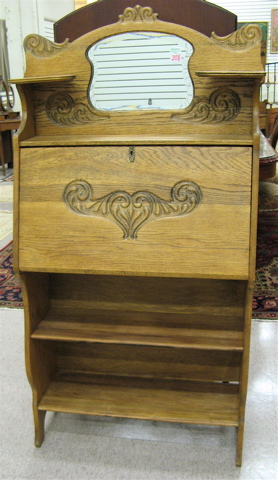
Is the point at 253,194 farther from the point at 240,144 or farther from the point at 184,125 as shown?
the point at 184,125

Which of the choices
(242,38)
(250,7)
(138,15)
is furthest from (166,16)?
(250,7)

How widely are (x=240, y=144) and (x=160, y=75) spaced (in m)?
0.60

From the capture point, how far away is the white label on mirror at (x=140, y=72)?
1.80 m

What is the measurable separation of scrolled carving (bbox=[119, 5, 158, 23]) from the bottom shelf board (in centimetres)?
139

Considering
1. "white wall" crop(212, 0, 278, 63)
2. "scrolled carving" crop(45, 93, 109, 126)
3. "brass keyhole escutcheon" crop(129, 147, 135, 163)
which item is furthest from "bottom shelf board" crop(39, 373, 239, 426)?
"white wall" crop(212, 0, 278, 63)

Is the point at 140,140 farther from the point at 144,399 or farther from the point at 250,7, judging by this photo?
the point at 250,7

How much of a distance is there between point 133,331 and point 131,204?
A: 50cm

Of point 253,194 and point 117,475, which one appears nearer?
point 253,194

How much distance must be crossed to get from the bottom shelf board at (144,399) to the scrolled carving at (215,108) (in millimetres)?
1044

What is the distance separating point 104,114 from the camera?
181cm

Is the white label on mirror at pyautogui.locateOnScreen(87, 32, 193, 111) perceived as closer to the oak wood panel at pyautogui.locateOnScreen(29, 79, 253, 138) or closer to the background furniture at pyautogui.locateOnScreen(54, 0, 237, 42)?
the oak wood panel at pyautogui.locateOnScreen(29, 79, 253, 138)

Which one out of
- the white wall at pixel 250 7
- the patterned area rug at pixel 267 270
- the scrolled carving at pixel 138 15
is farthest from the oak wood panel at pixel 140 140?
→ the white wall at pixel 250 7

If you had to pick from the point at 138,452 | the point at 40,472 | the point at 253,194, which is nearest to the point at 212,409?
the point at 138,452

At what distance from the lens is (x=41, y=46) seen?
1.77 m
